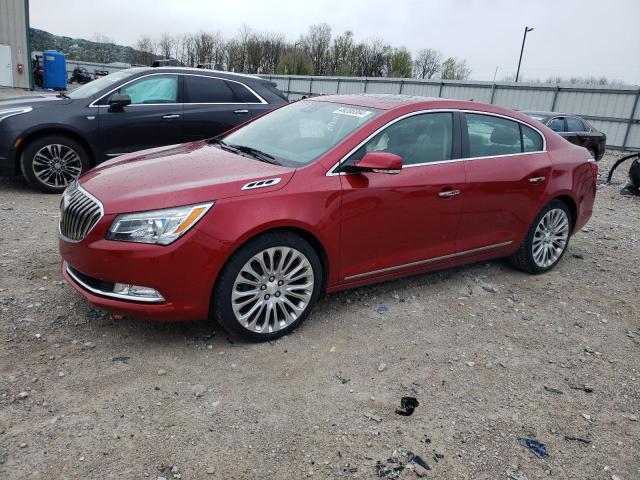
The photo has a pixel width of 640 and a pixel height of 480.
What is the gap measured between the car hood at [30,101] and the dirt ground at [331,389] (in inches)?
110

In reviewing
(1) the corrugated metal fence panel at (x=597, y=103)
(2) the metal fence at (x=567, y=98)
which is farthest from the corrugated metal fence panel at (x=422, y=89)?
(1) the corrugated metal fence panel at (x=597, y=103)

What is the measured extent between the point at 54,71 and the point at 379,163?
105 feet

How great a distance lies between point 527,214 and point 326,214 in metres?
2.27

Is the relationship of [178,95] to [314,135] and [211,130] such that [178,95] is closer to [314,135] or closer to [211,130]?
[211,130]

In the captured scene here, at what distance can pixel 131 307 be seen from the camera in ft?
10.2

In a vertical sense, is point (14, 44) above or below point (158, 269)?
above

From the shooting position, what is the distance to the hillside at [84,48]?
290ft

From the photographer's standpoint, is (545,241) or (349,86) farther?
(349,86)

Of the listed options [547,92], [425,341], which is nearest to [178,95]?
[425,341]

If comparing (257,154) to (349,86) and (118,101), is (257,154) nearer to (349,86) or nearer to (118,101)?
(118,101)

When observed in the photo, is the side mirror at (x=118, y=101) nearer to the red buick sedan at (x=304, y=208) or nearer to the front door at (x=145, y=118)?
the front door at (x=145, y=118)

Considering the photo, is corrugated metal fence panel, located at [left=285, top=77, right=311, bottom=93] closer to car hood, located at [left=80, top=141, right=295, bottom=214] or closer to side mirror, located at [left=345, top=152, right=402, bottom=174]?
car hood, located at [left=80, top=141, right=295, bottom=214]

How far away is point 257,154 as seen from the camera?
Result: 152 inches

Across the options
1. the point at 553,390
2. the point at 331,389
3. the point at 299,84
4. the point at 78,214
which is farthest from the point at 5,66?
the point at 553,390
